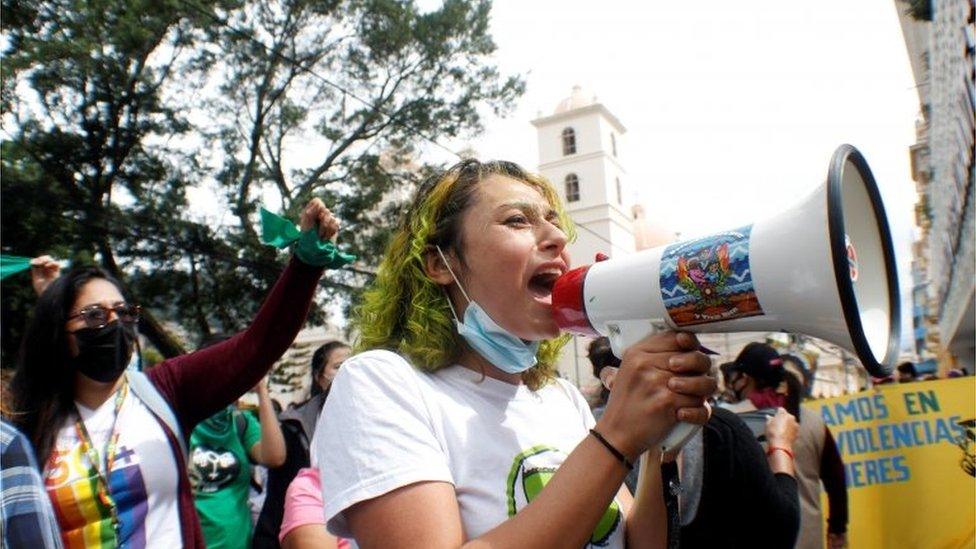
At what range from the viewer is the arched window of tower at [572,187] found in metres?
45.6

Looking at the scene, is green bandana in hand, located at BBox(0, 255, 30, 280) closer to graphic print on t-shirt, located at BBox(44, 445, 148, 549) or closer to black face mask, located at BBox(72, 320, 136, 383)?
black face mask, located at BBox(72, 320, 136, 383)

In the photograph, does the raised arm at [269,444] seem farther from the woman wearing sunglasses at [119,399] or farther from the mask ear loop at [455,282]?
the mask ear loop at [455,282]

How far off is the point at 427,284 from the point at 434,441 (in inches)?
14.1

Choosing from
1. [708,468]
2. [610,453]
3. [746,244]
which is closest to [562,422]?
[610,453]

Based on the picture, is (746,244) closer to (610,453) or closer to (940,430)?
(610,453)

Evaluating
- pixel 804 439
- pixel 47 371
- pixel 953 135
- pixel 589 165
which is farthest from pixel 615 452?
pixel 589 165

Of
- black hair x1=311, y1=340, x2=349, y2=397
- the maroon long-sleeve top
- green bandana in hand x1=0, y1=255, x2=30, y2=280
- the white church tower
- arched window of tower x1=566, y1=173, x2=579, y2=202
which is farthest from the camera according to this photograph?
arched window of tower x1=566, y1=173, x2=579, y2=202

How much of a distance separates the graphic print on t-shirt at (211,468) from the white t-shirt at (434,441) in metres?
2.05

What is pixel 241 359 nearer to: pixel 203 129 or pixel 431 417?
pixel 431 417

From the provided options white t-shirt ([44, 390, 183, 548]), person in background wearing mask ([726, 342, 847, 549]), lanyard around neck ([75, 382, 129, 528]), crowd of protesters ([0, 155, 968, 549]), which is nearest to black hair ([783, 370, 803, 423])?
person in background wearing mask ([726, 342, 847, 549])

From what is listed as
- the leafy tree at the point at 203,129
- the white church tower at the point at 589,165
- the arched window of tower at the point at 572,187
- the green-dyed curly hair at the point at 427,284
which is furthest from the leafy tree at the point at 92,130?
the arched window of tower at the point at 572,187

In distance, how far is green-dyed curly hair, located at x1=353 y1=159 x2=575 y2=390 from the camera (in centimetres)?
130

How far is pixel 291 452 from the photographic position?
3242 millimetres

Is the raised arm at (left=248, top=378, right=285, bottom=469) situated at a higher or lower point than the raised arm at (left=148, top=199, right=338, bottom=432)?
lower
